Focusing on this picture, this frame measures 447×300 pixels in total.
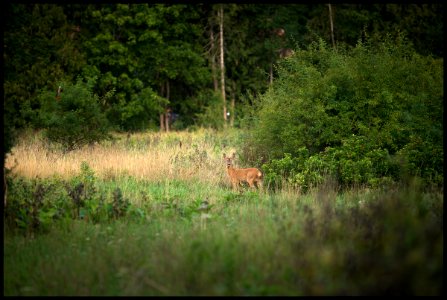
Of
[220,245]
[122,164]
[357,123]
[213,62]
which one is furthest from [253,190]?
[213,62]

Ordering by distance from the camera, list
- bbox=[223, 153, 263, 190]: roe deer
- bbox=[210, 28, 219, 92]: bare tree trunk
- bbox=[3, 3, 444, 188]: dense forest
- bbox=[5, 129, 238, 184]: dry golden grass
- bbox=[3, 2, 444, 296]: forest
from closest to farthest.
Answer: bbox=[3, 2, 444, 296]: forest < bbox=[223, 153, 263, 190]: roe deer < bbox=[3, 3, 444, 188]: dense forest < bbox=[5, 129, 238, 184]: dry golden grass < bbox=[210, 28, 219, 92]: bare tree trunk

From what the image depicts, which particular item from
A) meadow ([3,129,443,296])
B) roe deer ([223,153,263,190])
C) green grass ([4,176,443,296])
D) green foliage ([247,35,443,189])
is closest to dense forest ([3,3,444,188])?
green foliage ([247,35,443,189])

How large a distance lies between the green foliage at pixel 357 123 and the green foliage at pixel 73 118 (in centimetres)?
704

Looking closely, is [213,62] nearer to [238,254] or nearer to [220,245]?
[220,245]

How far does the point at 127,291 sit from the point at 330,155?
290 inches

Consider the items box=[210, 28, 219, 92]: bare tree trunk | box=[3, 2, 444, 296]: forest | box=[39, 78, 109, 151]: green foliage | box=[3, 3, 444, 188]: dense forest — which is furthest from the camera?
box=[210, 28, 219, 92]: bare tree trunk

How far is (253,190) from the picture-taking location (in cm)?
1126

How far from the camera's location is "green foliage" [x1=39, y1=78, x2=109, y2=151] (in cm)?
1744

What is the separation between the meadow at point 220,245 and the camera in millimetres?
4449

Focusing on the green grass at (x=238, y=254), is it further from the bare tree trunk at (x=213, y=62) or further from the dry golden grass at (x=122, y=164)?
the bare tree trunk at (x=213, y=62)

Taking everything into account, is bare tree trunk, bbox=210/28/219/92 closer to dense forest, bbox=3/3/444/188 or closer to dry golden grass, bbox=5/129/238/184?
dense forest, bbox=3/3/444/188

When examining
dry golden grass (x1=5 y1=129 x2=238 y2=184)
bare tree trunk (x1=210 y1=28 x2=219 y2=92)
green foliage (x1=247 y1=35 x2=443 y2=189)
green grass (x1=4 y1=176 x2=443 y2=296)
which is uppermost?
bare tree trunk (x1=210 y1=28 x2=219 y2=92)

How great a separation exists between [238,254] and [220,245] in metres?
0.26

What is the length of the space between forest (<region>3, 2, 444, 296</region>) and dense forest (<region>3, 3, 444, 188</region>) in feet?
0.23
